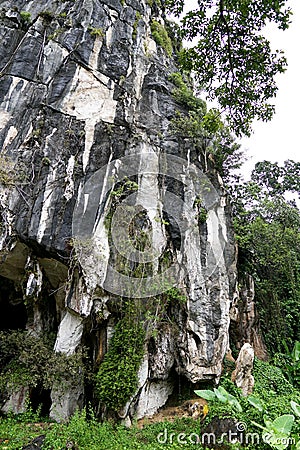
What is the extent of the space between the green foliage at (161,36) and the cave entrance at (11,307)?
34.4 feet

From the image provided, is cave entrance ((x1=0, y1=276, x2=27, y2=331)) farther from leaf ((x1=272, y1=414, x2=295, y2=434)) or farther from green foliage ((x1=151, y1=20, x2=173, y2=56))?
green foliage ((x1=151, y1=20, x2=173, y2=56))

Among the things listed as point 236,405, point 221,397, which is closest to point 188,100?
point 221,397

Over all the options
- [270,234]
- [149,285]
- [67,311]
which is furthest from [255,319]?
[67,311]

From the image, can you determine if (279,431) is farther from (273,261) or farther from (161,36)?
(161,36)

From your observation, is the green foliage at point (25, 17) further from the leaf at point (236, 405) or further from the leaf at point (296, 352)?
the leaf at point (296, 352)

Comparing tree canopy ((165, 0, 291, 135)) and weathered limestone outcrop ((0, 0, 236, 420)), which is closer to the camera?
tree canopy ((165, 0, 291, 135))

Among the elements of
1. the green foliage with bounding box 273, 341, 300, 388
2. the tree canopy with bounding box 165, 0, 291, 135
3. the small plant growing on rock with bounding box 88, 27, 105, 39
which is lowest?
the green foliage with bounding box 273, 341, 300, 388

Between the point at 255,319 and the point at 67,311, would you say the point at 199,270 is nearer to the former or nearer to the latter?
the point at 67,311

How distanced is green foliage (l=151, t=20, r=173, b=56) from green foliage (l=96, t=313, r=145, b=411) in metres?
10.8

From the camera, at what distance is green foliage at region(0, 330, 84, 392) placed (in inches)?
285

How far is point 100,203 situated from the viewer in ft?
27.1

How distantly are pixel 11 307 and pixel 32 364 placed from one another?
362cm

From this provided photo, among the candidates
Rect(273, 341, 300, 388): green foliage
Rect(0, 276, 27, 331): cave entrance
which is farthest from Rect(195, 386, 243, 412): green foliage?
Rect(0, 276, 27, 331): cave entrance

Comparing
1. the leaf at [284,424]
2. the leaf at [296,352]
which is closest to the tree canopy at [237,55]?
the leaf at [284,424]
